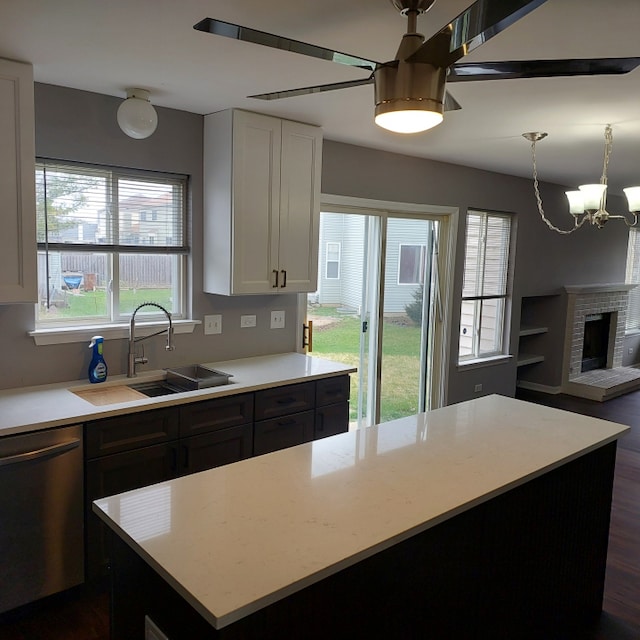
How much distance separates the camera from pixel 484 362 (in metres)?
5.61

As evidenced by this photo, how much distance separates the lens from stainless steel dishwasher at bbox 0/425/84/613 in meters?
2.30

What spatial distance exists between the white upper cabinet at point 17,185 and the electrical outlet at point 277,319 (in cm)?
165

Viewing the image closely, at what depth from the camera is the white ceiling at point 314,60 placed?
74.0 inches

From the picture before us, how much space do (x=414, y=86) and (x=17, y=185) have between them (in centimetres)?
186

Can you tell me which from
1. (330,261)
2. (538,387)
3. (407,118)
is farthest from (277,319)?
(538,387)

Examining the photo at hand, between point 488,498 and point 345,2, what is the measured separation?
1.59m

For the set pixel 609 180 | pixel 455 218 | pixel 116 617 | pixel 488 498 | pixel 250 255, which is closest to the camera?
pixel 116 617

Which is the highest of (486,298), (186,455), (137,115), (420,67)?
(137,115)

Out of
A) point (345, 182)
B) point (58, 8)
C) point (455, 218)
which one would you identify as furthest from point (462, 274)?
point (58, 8)

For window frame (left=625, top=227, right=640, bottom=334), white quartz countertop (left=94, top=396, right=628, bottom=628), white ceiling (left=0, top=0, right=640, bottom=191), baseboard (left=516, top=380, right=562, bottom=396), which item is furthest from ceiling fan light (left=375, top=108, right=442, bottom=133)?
window frame (left=625, top=227, right=640, bottom=334)

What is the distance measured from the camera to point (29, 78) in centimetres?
Result: 247

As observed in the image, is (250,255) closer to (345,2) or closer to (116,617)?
(345,2)

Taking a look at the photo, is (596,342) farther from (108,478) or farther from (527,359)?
(108,478)

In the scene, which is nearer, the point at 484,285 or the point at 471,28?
the point at 471,28
